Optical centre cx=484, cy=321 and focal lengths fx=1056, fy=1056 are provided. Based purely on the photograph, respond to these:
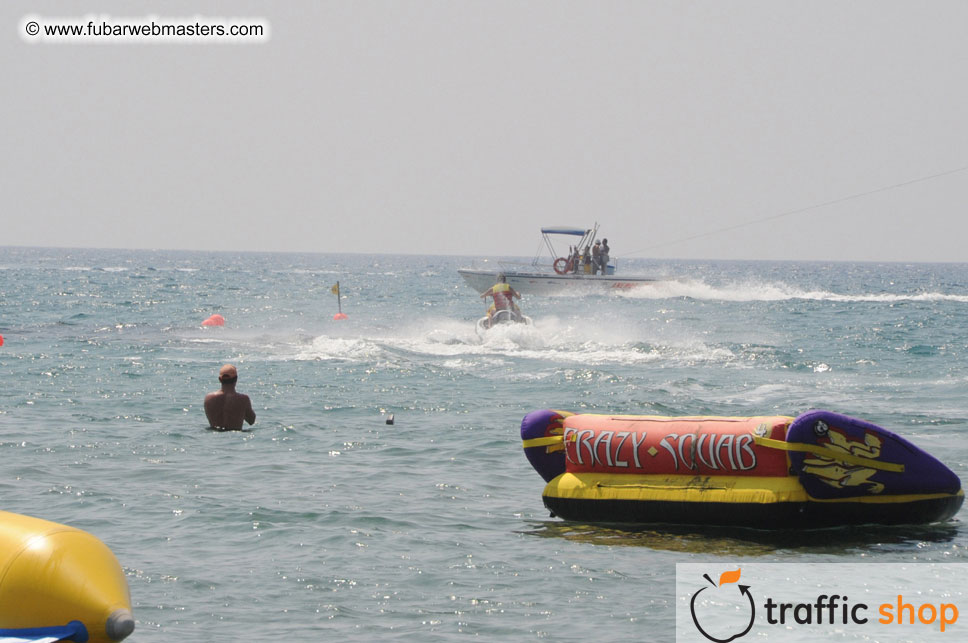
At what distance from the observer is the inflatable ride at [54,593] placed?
18.2 ft

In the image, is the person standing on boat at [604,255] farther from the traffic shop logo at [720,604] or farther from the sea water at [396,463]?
the traffic shop logo at [720,604]

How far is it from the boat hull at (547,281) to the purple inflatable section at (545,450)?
1393 inches

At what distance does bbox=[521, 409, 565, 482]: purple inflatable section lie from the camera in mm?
10305

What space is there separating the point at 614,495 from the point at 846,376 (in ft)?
48.1

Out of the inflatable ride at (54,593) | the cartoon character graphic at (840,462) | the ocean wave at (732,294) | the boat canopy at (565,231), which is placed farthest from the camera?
the ocean wave at (732,294)

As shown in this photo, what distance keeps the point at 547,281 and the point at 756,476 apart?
120 feet

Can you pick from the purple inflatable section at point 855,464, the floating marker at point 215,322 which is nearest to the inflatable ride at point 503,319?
the floating marker at point 215,322

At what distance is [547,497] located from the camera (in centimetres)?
1002

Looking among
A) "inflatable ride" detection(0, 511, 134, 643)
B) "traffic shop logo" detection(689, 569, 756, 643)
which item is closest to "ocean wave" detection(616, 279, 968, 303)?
"traffic shop logo" detection(689, 569, 756, 643)

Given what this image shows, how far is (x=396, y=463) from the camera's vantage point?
12.9 meters

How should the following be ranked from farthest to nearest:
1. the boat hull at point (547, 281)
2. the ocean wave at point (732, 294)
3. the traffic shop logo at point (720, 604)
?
the ocean wave at point (732, 294), the boat hull at point (547, 281), the traffic shop logo at point (720, 604)

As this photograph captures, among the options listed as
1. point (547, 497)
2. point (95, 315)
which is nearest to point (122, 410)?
point (547, 497)

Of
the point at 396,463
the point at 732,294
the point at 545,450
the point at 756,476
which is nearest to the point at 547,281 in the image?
the point at 732,294

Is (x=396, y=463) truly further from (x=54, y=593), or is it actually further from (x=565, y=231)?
(x=565, y=231)
